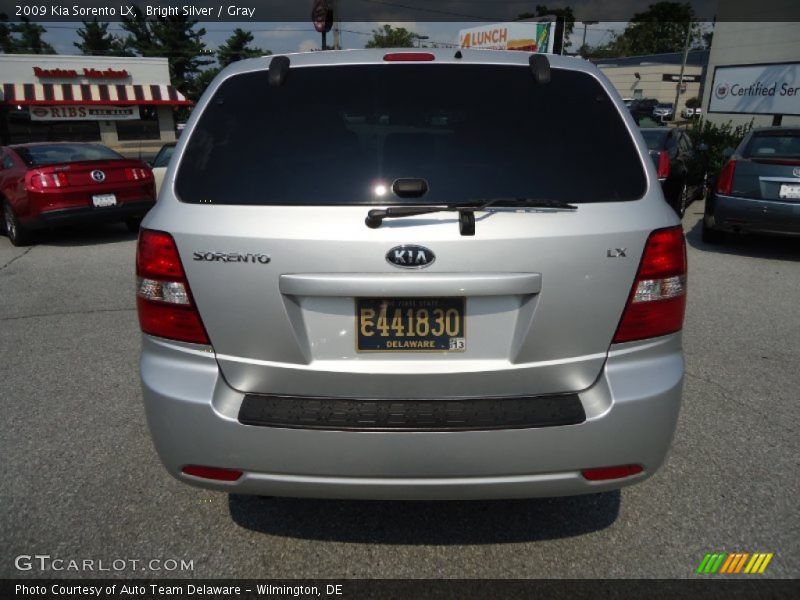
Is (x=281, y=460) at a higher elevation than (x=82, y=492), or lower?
higher

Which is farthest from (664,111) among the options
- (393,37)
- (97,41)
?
(97,41)

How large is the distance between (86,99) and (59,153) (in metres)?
29.8

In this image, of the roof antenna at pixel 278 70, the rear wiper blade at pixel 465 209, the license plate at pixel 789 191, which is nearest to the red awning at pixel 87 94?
the license plate at pixel 789 191

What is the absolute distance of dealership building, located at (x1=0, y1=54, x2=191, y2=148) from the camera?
32.7 meters

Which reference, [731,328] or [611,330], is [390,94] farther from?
[731,328]

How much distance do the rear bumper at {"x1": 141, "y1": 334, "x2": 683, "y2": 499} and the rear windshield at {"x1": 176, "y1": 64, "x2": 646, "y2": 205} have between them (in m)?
0.62

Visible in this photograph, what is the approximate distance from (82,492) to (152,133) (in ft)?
128

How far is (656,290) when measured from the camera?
81.8 inches

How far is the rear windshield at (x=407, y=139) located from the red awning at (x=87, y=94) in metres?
37.3

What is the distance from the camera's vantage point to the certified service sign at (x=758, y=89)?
15.6 metres

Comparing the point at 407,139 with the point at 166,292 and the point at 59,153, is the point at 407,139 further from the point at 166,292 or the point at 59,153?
the point at 59,153

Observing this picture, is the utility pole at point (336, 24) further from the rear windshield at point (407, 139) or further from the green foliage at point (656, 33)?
the green foliage at point (656, 33)

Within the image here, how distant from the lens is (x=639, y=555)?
2.43 metres
